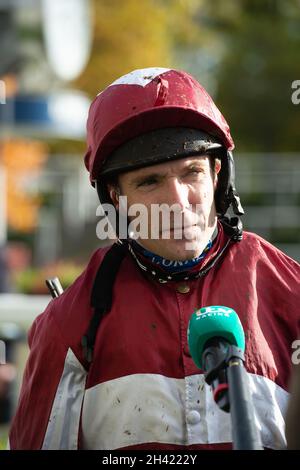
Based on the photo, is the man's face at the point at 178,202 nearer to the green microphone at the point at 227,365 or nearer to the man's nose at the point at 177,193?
the man's nose at the point at 177,193

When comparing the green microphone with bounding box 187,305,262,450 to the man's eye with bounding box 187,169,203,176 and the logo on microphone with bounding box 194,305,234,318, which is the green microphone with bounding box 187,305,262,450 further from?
the man's eye with bounding box 187,169,203,176

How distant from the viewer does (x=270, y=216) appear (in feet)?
71.2

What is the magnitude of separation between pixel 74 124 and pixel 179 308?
966cm

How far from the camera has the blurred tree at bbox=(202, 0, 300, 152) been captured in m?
26.2

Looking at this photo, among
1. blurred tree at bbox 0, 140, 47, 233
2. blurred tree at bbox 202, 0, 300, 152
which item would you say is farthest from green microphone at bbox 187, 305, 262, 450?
blurred tree at bbox 202, 0, 300, 152

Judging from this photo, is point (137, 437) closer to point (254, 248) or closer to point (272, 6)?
point (254, 248)

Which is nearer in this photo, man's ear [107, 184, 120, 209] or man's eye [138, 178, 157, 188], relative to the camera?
man's eye [138, 178, 157, 188]

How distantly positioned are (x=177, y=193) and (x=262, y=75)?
23.9 meters

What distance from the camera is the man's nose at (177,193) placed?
3.31m

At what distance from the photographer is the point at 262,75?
26750mm

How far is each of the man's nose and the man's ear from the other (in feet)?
A: 0.88

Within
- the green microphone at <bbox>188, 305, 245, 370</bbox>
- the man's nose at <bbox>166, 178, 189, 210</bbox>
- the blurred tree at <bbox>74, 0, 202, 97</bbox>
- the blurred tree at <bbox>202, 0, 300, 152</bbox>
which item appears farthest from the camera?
the blurred tree at <bbox>202, 0, 300, 152</bbox>

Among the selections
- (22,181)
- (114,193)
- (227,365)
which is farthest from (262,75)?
(227,365)

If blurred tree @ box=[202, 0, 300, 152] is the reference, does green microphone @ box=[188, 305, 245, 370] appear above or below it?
below
